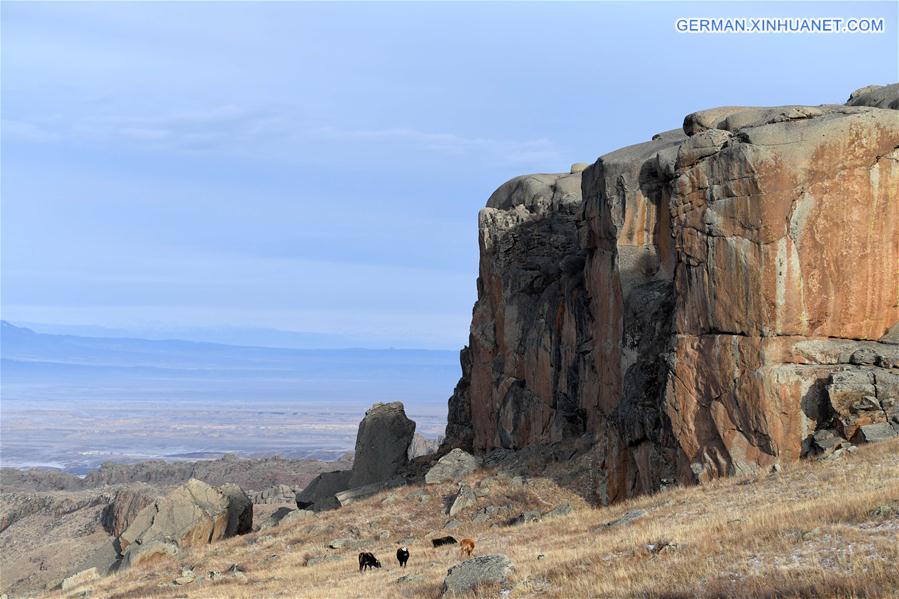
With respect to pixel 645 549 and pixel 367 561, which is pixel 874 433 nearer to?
pixel 645 549

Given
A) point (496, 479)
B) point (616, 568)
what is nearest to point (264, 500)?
point (496, 479)

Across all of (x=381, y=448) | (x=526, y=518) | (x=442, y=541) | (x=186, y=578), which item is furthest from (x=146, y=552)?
(x=526, y=518)

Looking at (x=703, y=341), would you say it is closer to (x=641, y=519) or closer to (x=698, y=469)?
(x=698, y=469)

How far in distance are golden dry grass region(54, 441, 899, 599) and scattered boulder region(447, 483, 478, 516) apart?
430mm

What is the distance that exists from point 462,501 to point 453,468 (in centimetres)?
733

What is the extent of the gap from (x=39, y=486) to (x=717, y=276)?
113 meters

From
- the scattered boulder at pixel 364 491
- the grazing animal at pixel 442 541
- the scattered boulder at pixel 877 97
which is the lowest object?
the scattered boulder at pixel 364 491

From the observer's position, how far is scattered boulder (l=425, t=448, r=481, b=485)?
2035 inches

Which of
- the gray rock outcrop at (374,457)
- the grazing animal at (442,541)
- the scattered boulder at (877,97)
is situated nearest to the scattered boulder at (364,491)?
the gray rock outcrop at (374,457)

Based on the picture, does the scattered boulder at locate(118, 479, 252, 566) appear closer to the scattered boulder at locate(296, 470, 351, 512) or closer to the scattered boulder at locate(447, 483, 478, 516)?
the scattered boulder at locate(296, 470, 351, 512)

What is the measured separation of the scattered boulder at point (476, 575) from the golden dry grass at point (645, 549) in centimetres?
38

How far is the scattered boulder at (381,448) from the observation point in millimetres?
61156

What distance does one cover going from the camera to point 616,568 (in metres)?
21.8

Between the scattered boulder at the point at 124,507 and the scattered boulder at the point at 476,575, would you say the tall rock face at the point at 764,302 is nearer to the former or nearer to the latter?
the scattered boulder at the point at 476,575
